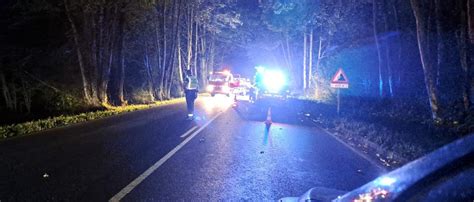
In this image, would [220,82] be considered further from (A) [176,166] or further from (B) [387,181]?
(B) [387,181]

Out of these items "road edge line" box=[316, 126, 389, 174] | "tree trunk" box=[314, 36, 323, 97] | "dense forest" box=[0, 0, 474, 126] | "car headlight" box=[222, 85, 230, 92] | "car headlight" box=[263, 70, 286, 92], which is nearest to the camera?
"road edge line" box=[316, 126, 389, 174]

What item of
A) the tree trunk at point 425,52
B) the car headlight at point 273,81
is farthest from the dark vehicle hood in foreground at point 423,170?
the car headlight at point 273,81

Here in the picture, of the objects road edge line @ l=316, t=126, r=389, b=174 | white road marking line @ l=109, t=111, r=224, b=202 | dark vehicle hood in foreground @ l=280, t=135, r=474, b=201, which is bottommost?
road edge line @ l=316, t=126, r=389, b=174

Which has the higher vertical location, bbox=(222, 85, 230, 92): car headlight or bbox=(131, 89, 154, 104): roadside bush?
bbox=(222, 85, 230, 92): car headlight

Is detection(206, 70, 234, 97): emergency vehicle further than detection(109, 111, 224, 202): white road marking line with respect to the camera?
Yes

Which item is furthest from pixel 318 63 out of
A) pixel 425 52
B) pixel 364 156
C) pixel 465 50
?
pixel 364 156

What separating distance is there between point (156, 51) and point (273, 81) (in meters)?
11.8

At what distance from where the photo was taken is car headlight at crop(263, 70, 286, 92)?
37.9 meters

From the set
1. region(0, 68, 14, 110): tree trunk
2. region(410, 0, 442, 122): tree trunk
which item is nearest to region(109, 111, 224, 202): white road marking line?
region(410, 0, 442, 122): tree trunk

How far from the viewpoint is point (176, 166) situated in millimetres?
8164

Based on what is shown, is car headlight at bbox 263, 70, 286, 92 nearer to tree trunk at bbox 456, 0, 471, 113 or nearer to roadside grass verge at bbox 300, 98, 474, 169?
roadside grass verge at bbox 300, 98, 474, 169

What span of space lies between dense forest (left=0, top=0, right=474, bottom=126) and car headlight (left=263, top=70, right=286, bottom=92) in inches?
191

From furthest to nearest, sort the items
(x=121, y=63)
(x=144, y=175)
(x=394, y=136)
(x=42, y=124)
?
(x=121, y=63) → (x=42, y=124) → (x=394, y=136) → (x=144, y=175)

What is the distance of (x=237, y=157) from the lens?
30.5 feet
